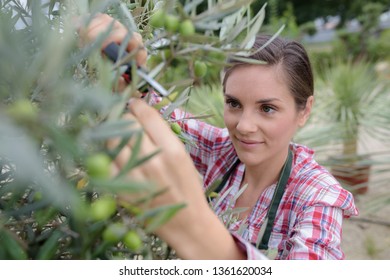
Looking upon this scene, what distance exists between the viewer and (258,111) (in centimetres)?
94

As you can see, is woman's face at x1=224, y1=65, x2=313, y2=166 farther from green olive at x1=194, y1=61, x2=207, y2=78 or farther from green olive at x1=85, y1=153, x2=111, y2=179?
green olive at x1=85, y1=153, x2=111, y2=179

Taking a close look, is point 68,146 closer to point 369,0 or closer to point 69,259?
point 69,259

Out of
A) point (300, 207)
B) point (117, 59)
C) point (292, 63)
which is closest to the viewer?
point (117, 59)

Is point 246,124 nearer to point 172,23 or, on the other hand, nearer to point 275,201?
point 275,201

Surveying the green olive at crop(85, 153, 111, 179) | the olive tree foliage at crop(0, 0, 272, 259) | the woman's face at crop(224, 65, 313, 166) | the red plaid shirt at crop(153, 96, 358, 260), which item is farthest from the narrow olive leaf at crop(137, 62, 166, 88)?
the woman's face at crop(224, 65, 313, 166)

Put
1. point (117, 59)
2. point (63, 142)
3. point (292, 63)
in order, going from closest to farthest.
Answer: point (63, 142)
point (117, 59)
point (292, 63)

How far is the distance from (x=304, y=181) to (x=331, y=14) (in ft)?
37.0

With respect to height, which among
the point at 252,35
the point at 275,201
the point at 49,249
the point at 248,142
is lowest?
the point at 275,201

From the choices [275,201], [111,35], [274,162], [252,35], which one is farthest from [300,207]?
[111,35]

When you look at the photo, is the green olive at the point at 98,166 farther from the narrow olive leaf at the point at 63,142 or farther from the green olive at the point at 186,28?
the green olive at the point at 186,28

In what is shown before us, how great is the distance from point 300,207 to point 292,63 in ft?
1.04

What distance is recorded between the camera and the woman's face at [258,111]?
0.91 m

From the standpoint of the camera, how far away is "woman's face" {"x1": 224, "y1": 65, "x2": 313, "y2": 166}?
0.91 meters
